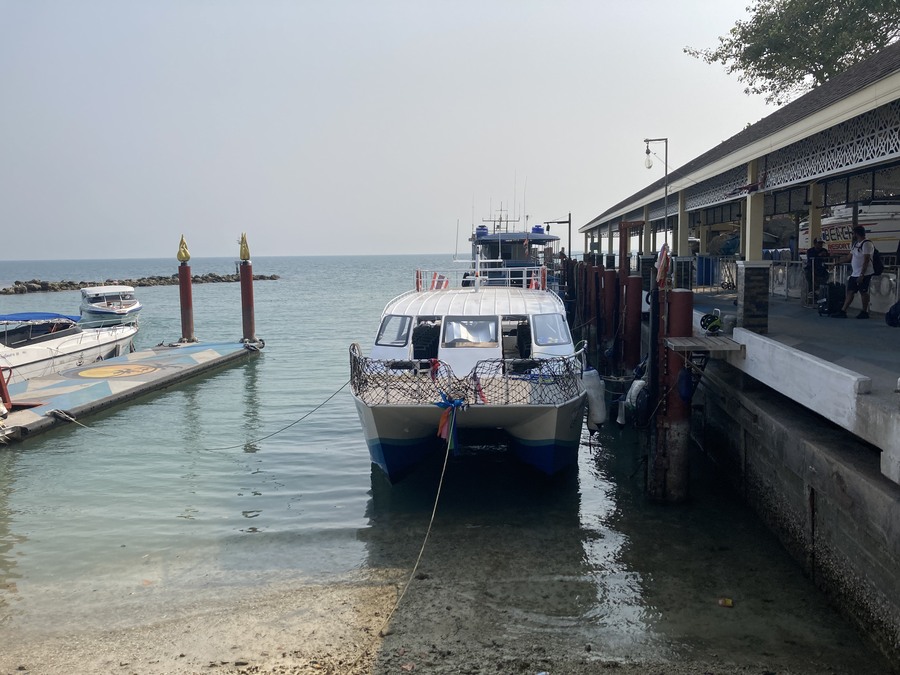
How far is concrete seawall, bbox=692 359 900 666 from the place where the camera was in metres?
5.69

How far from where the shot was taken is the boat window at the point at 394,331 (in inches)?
467

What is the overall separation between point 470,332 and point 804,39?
61.3 feet

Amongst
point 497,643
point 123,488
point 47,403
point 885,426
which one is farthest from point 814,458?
point 47,403

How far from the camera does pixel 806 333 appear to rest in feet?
34.8

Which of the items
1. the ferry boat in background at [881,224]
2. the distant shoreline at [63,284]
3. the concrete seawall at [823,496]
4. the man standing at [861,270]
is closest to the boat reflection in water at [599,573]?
the concrete seawall at [823,496]

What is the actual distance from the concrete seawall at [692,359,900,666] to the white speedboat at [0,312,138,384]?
1584cm

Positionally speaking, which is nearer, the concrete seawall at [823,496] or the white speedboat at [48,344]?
the concrete seawall at [823,496]

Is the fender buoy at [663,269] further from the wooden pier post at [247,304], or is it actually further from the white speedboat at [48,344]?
the wooden pier post at [247,304]

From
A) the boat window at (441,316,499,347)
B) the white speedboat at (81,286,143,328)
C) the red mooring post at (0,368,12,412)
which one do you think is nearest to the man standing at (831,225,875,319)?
the boat window at (441,316,499,347)

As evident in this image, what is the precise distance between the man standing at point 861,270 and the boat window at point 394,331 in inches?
283

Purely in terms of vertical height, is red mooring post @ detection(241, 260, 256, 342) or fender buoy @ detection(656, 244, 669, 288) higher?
fender buoy @ detection(656, 244, 669, 288)

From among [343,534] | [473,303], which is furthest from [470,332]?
[343,534]

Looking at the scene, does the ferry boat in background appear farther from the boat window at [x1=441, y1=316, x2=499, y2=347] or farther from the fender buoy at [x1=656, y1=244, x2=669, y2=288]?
the boat window at [x1=441, y1=316, x2=499, y2=347]

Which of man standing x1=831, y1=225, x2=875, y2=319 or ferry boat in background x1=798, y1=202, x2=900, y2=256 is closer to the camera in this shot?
man standing x1=831, y1=225, x2=875, y2=319
